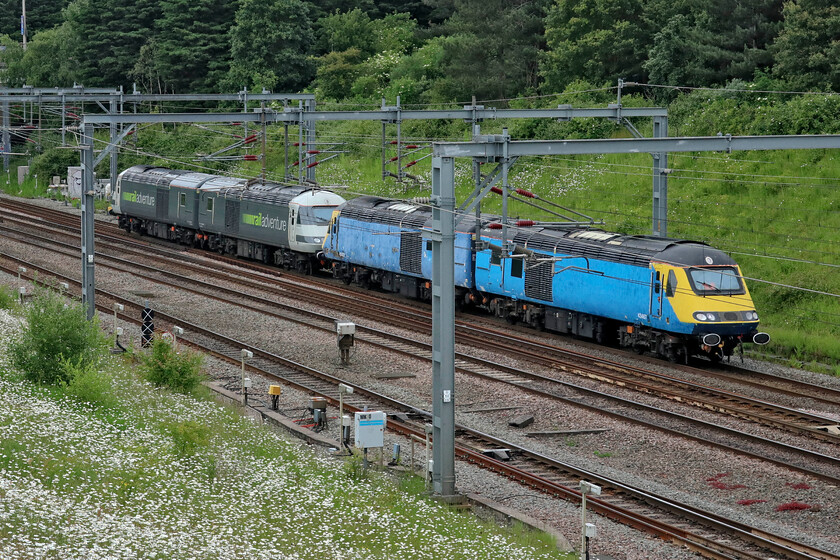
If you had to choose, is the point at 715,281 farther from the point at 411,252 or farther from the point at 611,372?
the point at 411,252

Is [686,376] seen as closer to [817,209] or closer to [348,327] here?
[348,327]

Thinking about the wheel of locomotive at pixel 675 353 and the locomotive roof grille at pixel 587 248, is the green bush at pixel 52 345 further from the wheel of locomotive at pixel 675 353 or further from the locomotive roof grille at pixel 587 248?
the wheel of locomotive at pixel 675 353

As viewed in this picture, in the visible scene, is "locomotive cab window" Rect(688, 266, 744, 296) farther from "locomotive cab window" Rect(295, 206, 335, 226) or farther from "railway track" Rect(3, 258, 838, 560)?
"locomotive cab window" Rect(295, 206, 335, 226)

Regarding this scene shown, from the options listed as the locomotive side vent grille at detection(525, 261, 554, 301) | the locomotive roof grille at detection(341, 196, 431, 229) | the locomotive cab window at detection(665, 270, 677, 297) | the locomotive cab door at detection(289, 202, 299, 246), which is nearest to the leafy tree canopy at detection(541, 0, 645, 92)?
the locomotive roof grille at detection(341, 196, 431, 229)

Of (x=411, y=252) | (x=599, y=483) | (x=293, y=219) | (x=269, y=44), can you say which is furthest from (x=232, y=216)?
(x=269, y=44)

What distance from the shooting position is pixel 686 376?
27.0 m

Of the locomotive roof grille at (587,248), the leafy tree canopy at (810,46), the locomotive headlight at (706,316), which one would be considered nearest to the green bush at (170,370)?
the locomotive roof grille at (587,248)

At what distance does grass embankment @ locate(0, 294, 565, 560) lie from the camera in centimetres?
1304

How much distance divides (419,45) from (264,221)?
133ft

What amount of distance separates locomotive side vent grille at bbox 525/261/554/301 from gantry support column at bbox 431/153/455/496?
43.3 feet

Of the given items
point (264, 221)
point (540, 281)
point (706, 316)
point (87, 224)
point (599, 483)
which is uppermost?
point (87, 224)

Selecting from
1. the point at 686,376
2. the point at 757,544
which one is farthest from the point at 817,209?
the point at 757,544

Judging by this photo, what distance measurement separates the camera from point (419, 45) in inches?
3214

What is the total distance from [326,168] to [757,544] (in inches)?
1997
